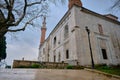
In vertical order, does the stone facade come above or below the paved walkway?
above

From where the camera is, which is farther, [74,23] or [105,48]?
[105,48]

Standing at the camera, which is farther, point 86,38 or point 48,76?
point 86,38

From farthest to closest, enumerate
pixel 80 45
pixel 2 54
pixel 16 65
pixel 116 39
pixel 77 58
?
pixel 2 54
pixel 116 39
pixel 80 45
pixel 77 58
pixel 16 65

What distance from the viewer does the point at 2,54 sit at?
22.6 metres

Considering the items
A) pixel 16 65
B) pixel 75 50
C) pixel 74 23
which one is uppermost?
pixel 74 23

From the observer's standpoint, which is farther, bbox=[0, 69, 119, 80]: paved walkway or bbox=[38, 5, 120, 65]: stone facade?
bbox=[38, 5, 120, 65]: stone facade

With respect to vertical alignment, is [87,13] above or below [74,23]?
above

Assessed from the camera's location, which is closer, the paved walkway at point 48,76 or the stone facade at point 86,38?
the paved walkway at point 48,76

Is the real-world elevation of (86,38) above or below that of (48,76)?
above

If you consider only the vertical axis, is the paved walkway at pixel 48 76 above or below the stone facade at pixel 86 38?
below

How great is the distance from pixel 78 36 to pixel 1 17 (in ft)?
37.4

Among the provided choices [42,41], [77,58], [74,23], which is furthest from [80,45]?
[42,41]

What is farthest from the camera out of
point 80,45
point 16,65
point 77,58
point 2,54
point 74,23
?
point 2,54

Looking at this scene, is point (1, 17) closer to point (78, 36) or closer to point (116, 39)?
point (78, 36)
